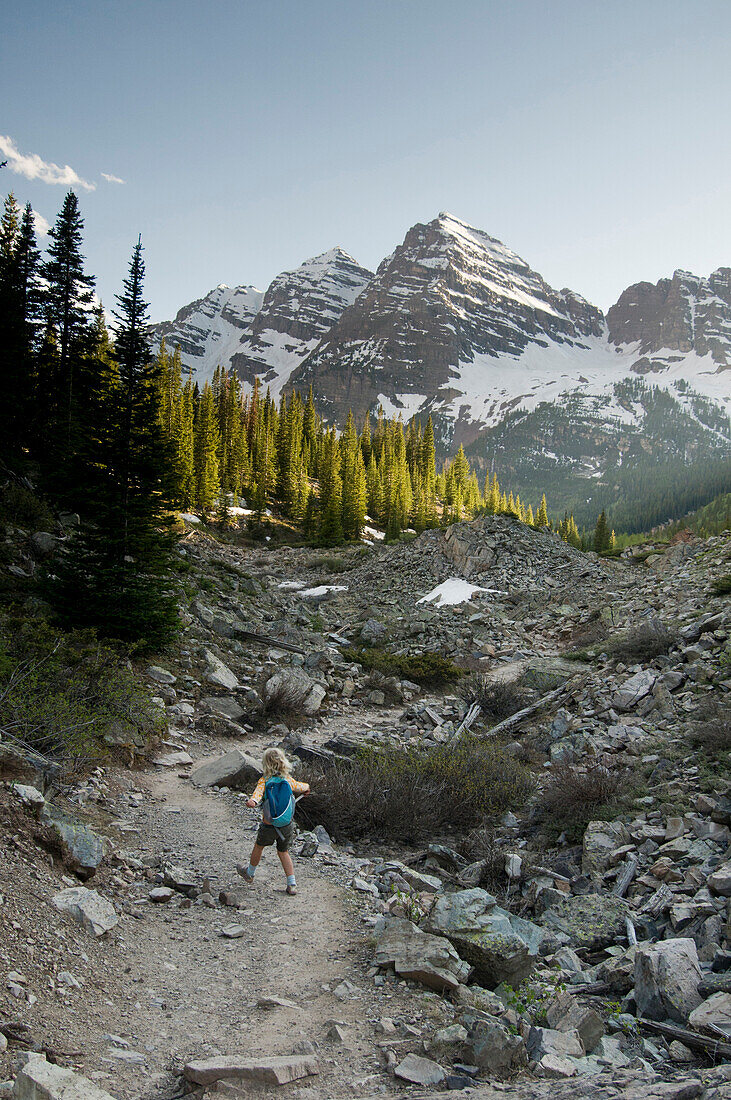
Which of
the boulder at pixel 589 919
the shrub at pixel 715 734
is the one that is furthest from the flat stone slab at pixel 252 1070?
the shrub at pixel 715 734

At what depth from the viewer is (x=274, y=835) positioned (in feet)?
22.1

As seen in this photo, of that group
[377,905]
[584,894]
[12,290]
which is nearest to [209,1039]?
[377,905]

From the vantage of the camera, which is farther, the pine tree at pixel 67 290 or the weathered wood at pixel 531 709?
the pine tree at pixel 67 290

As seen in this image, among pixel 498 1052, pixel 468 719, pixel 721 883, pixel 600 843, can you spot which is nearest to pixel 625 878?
pixel 600 843

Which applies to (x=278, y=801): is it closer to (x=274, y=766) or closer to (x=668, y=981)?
(x=274, y=766)

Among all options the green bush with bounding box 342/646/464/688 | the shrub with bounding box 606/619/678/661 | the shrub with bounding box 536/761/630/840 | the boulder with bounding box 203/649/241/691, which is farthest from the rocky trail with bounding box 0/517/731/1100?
the green bush with bounding box 342/646/464/688

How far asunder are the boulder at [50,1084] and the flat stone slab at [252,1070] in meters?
0.51

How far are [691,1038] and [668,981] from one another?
0.41 m

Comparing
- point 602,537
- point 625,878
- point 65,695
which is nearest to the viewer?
point 625,878

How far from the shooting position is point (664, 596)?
2073cm

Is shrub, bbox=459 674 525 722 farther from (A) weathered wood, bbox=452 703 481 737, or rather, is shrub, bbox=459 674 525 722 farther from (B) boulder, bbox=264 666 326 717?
(B) boulder, bbox=264 666 326 717

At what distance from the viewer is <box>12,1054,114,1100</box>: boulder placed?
289cm

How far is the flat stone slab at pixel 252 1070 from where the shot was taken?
3361 mm

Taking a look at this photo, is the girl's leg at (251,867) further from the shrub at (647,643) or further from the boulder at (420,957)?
the shrub at (647,643)
